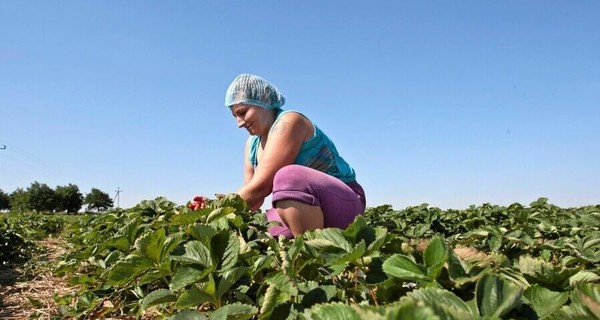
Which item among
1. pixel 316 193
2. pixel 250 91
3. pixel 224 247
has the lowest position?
pixel 224 247

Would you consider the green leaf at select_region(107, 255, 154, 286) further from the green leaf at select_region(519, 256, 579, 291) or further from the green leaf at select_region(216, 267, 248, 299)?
the green leaf at select_region(519, 256, 579, 291)

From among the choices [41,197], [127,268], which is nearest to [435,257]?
[127,268]

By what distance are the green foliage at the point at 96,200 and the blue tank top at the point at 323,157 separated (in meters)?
92.9

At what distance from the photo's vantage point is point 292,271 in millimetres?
1338

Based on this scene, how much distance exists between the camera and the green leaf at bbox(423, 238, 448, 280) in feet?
3.45

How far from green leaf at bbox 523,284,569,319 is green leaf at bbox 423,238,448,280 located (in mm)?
167

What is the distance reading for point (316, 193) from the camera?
282 cm

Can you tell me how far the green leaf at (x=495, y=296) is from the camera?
2.77 feet

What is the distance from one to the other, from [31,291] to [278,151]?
79.7 inches

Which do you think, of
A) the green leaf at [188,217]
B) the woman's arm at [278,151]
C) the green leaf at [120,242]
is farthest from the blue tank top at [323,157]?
the green leaf at [120,242]

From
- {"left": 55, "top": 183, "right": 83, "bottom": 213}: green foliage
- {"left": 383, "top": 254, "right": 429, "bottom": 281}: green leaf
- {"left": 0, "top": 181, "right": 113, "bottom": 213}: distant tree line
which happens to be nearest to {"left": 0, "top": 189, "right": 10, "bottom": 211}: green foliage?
{"left": 0, "top": 181, "right": 113, "bottom": 213}: distant tree line

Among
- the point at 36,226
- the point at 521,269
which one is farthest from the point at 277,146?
the point at 36,226

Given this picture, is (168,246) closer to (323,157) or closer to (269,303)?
(269,303)

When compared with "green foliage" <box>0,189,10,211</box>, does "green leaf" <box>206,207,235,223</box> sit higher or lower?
lower
